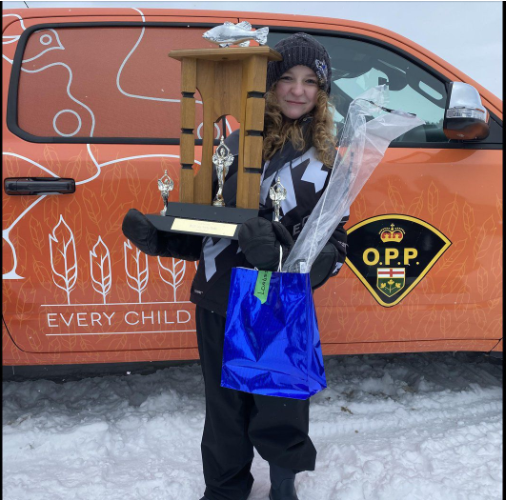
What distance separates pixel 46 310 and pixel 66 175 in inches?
22.0

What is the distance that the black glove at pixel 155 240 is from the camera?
1370 mm

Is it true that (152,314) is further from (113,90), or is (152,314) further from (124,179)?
(113,90)

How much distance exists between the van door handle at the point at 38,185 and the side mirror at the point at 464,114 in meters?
1.51

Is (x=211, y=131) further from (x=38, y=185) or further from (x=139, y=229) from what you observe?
(x=38, y=185)

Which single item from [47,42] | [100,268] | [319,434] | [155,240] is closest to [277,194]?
[155,240]

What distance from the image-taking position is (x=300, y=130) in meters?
1.45

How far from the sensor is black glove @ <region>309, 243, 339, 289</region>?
1349 mm

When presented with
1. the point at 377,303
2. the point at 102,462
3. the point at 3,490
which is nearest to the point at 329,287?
the point at 377,303

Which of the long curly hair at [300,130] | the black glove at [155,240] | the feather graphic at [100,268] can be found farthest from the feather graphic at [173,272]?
the long curly hair at [300,130]

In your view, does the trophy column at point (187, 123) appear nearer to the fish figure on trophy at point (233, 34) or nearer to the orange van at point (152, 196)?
the fish figure on trophy at point (233, 34)

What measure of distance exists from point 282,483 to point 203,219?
3.04 ft

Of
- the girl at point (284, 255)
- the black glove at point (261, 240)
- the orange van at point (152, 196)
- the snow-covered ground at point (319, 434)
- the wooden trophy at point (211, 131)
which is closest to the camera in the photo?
the black glove at point (261, 240)

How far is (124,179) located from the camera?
1.99 m

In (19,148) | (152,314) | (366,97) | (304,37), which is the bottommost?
(152,314)
